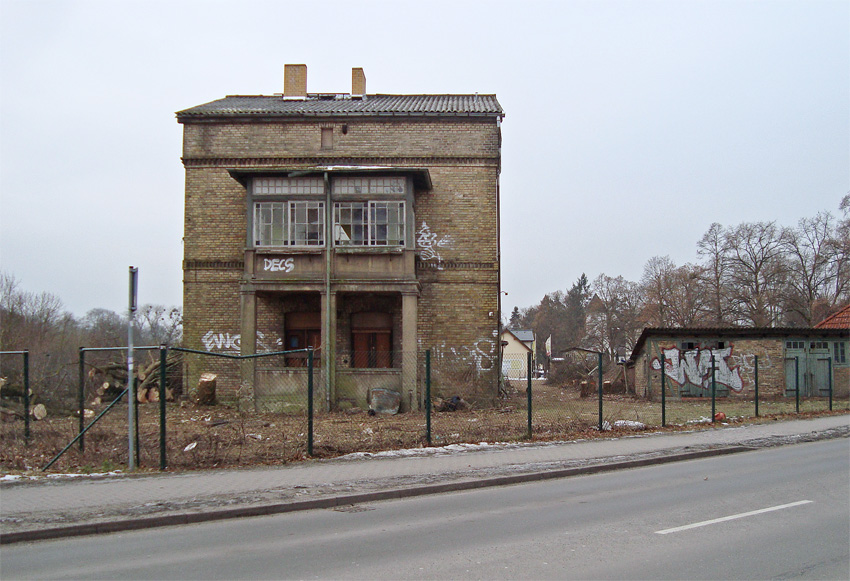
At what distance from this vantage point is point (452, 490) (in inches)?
389

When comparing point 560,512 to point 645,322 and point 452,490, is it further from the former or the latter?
point 645,322

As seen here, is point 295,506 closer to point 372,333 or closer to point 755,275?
point 372,333

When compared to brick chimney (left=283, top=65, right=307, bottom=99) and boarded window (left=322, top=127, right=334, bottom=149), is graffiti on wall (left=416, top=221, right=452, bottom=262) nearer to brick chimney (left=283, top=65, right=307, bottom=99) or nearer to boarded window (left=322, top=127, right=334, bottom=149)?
boarded window (left=322, top=127, right=334, bottom=149)

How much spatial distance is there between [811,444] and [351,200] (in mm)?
14593

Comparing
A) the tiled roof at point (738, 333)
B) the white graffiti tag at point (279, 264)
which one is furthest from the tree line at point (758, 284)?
the white graffiti tag at point (279, 264)

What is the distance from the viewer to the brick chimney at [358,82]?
2841cm

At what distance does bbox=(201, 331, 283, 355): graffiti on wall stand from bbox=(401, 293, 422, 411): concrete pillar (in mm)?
4692

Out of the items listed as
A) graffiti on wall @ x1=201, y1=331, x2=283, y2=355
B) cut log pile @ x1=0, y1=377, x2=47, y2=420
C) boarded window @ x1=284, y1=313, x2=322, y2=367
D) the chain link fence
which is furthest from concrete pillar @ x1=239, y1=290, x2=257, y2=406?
cut log pile @ x1=0, y1=377, x2=47, y2=420

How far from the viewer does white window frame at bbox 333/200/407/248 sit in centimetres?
2239

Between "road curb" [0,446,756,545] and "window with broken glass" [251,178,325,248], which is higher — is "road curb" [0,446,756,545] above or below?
below

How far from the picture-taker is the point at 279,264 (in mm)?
22266

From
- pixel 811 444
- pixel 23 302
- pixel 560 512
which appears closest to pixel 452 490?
pixel 560 512

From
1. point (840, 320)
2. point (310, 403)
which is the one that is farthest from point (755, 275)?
point (310, 403)

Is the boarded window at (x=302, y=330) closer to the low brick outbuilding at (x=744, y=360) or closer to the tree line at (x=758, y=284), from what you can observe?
the low brick outbuilding at (x=744, y=360)
